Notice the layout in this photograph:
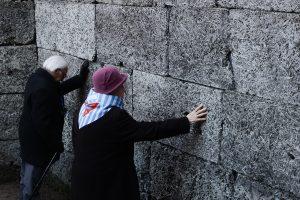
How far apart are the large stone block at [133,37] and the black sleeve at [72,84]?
49 centimetres

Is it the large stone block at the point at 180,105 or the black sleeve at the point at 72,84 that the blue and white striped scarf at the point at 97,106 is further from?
the black sleeve at the point at 72,84


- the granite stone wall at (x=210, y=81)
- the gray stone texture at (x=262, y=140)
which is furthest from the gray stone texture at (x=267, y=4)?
the gray stone texture at (x=262, y=140)

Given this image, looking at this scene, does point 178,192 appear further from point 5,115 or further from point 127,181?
point 5,115

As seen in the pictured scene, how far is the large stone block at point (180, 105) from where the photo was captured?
14.0ft

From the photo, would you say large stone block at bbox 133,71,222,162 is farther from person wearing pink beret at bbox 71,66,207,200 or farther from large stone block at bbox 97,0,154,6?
large stone block at bbox 97,0,154,6

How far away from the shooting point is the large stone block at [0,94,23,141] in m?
6.97

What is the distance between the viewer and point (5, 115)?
700 cm

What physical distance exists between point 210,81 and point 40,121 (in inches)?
73.4

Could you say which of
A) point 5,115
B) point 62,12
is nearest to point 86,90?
point 62,12

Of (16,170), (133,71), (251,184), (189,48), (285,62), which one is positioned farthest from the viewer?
(16,170)

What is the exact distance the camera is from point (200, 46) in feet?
14.1

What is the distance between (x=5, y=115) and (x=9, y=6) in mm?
1415

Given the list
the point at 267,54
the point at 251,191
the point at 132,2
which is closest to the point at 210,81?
the point at 267,54

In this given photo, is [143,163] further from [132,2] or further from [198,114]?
[132,2]
